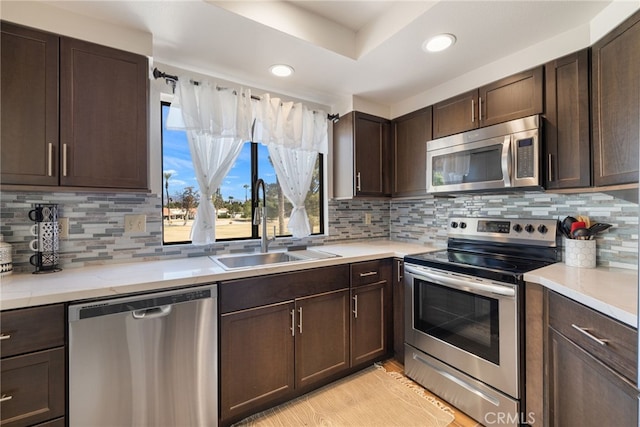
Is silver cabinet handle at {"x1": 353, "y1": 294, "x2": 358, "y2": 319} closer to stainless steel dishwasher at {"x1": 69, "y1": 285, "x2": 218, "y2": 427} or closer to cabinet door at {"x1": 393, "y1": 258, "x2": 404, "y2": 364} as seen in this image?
cabinet door at {"x1": 393, "y1": 258, "x2": 404, "y2": 364}

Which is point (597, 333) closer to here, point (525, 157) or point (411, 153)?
point (525, 157)

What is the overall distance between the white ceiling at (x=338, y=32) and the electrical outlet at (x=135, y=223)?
42.6 inches

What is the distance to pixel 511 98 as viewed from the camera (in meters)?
1.78

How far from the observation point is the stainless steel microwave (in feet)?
5.41

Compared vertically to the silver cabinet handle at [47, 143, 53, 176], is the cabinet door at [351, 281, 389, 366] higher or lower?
lower

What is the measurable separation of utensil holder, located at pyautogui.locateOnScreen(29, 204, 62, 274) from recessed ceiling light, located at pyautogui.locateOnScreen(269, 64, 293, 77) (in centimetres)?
161

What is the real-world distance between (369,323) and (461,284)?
0.76m

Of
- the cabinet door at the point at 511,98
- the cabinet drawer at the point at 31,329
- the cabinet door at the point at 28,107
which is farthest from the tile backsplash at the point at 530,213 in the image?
the cabinet door at the point at 28,107

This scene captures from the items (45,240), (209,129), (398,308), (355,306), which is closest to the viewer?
(45,240)

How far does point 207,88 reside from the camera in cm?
188

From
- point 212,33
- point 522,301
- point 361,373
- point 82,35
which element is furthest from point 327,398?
point 82,35

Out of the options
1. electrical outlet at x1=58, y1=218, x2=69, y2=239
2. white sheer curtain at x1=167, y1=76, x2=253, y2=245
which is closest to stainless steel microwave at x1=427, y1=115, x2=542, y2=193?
white sheer curtain at x1=167, y1=76, x2=253, y2=245

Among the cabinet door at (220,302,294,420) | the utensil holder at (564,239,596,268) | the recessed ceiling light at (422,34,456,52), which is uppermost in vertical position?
the recessed ceiling light at (422,34,456,52)

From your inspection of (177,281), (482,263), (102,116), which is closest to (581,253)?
(482,263)
